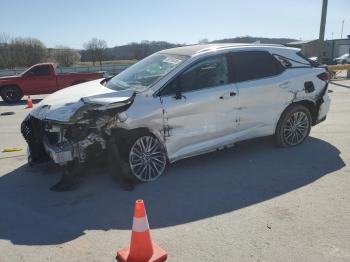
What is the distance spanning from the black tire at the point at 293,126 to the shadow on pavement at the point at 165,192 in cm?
18

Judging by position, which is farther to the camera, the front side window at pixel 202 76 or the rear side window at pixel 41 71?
the rear side window at pixel 41 71

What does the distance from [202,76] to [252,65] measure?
1031 millimetres

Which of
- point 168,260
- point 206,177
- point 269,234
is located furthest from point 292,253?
point 206,177

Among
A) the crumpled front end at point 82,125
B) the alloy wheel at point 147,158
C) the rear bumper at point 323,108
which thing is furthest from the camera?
the rear bumper at point 323,108

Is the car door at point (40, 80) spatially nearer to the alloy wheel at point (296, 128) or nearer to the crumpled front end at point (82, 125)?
the crumpled front end at point (82, 125)

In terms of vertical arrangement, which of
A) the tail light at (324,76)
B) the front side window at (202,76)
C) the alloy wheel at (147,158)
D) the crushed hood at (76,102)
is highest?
the front side window at (202,76)

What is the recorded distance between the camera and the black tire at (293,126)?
6.49 metres

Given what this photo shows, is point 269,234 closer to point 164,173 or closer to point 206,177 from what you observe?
point 206,177

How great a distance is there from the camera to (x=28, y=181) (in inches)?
220

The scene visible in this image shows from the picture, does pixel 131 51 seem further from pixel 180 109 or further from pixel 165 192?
pixel 165 192

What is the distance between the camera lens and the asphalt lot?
11.9ft

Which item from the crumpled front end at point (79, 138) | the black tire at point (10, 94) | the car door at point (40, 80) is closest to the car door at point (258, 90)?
the crumpled front end at point (79, 138)

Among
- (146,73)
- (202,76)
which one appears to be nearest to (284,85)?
(202,76)

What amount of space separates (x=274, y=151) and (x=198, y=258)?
3.58 meters
